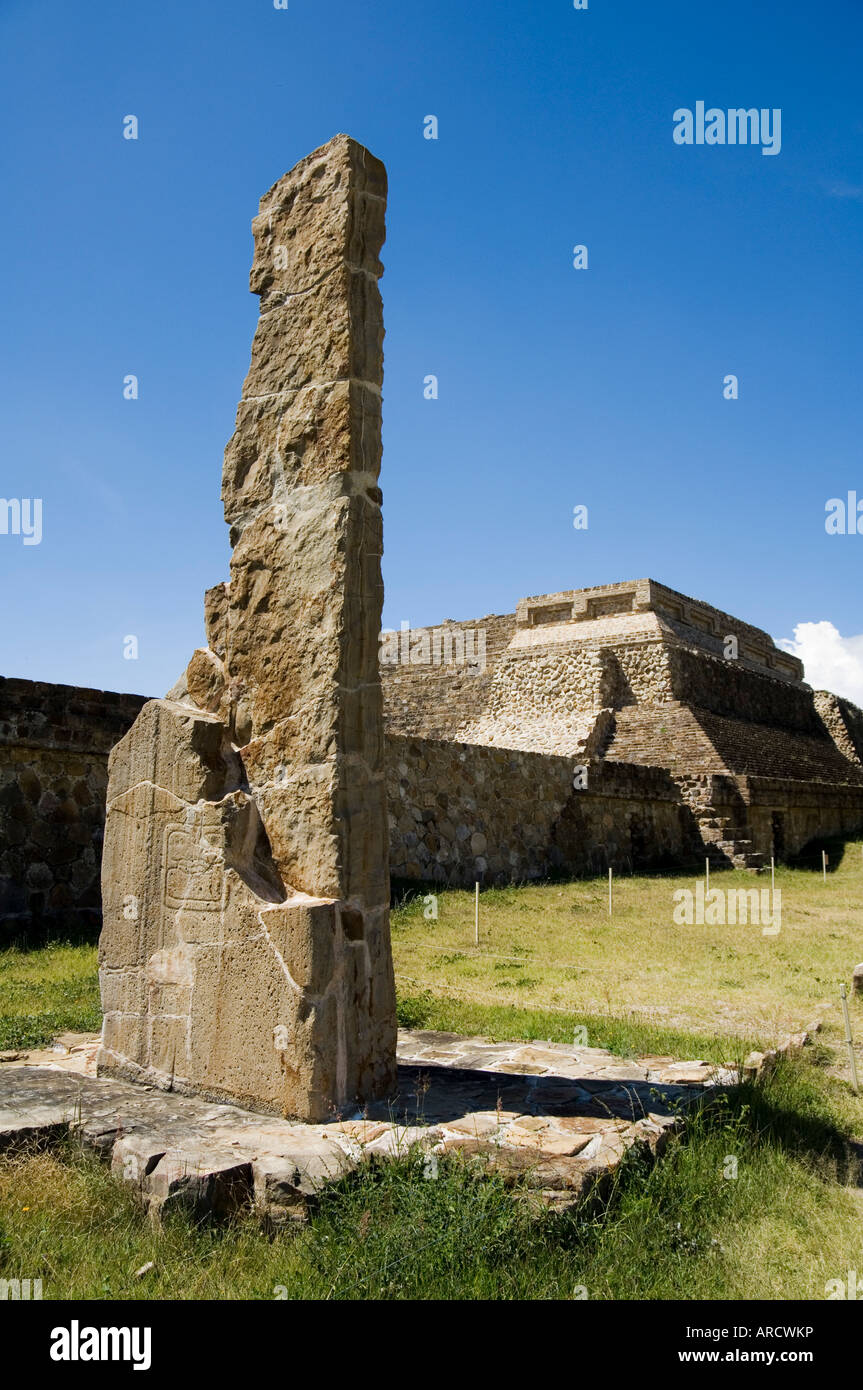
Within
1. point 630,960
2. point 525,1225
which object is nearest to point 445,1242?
point 525,1225

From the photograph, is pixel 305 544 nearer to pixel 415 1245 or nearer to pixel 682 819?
pixel 415 1245

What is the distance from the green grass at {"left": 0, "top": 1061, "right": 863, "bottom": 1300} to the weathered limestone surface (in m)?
0.63

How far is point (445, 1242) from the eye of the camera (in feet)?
9.57

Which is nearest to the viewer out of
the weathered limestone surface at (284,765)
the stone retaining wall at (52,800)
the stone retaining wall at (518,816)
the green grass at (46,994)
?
the weathered limestone surface at (284,765)

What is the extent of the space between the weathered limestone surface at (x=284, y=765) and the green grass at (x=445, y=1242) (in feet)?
2.08

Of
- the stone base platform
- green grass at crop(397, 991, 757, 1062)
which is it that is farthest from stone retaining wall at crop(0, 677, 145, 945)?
the stone base platform

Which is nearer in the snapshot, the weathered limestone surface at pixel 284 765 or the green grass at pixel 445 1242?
the green grass at pixel 445 1242

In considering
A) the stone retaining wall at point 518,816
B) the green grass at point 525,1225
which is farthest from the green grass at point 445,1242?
the stone retaining wall at point 518,816

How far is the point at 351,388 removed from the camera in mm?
4078

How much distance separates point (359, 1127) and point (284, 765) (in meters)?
1.34

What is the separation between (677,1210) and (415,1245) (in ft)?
3.18

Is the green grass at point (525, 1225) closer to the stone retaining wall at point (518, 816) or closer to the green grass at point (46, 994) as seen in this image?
the green grass at point (46, 994)

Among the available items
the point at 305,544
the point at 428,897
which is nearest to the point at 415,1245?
the point at 305,544

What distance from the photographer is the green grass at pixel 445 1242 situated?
9.43 feet
